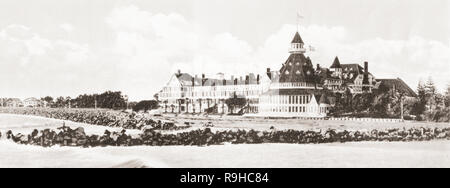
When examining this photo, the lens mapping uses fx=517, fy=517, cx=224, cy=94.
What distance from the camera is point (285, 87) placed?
7516 millimetres

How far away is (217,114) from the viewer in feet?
25.1

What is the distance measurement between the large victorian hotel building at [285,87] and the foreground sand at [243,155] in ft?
1.56

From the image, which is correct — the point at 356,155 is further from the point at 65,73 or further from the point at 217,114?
the point at 65,73

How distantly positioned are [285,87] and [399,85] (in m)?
1.60

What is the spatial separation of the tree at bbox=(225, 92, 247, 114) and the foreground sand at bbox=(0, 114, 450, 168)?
697mm

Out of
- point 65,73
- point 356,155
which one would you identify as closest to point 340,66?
point 356,155

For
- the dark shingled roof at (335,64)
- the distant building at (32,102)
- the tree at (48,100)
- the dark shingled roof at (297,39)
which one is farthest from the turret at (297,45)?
the distant building at (32,102)

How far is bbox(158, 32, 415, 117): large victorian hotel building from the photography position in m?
7.27

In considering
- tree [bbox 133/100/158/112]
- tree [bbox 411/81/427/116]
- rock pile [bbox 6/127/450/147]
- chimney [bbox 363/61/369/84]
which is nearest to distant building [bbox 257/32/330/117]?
rock pile [bbox 6/127/450/147]

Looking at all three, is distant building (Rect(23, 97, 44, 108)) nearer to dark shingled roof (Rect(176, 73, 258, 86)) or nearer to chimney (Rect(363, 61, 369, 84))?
dark shingled roof (Rect(176, 73, 258, 86))

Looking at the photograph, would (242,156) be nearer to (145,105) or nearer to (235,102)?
(235,102)

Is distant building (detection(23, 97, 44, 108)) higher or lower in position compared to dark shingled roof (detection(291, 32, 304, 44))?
lower

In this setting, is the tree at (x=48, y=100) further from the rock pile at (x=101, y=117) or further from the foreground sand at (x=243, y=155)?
the foreground sand at (x=243, y=155)

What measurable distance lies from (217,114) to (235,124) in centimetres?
44
